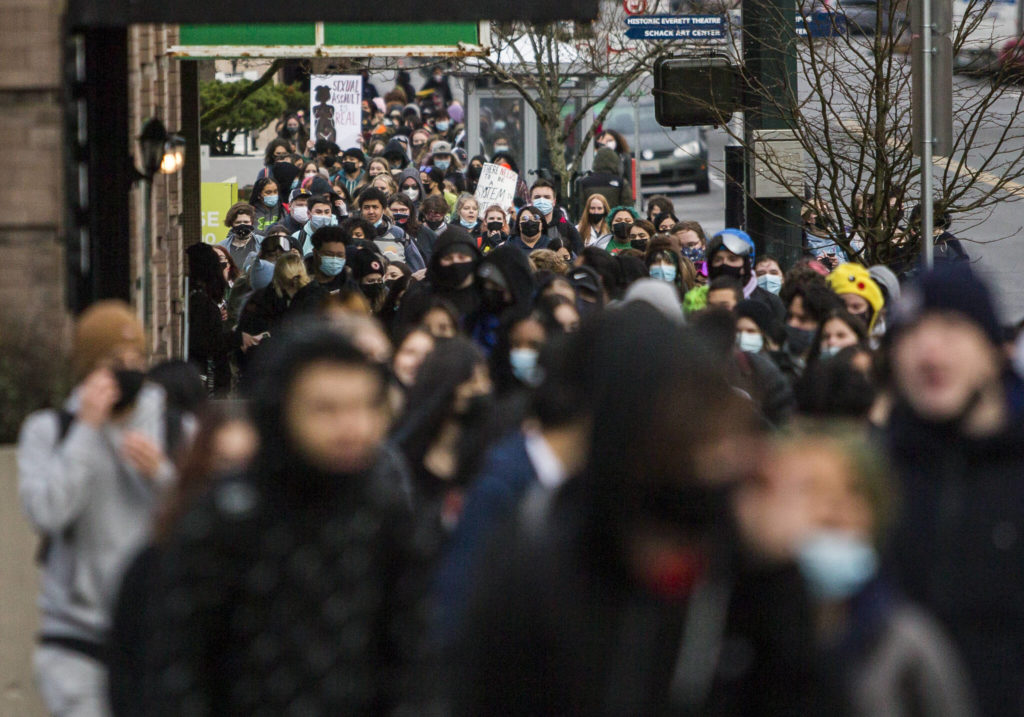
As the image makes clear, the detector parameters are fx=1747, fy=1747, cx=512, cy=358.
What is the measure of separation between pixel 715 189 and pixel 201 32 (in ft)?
88.0

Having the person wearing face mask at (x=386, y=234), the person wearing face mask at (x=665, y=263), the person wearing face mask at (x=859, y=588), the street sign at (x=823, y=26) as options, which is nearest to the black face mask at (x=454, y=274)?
the person wearing face mask at (x=665, y=263)

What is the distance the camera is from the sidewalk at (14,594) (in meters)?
5.93

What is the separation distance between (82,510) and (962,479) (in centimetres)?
231

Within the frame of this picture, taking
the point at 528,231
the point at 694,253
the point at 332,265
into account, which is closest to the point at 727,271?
the point at 332,265

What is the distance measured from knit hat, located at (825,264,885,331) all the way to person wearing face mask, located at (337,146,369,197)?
13.3 meters

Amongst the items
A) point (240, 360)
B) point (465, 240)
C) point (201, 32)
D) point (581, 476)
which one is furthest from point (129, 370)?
point (201, 32)

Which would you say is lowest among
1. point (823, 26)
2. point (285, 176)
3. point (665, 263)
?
point (665, 263)

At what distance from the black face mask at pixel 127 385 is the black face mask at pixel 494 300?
3.35 meters

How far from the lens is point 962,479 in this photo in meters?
3.68

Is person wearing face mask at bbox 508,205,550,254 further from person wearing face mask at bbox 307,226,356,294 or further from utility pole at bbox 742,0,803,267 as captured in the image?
person wearing face mask at bbox 307,226,356,294

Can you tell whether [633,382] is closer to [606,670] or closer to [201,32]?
[606,670]

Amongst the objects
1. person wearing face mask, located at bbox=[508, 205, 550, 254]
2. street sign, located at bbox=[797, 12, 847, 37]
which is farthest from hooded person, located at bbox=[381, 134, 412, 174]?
street sign, located at bbox=[797, 12, 847, 37]

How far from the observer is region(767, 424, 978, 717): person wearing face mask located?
2713mm

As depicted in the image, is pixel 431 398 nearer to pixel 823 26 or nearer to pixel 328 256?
pixel 328 256
